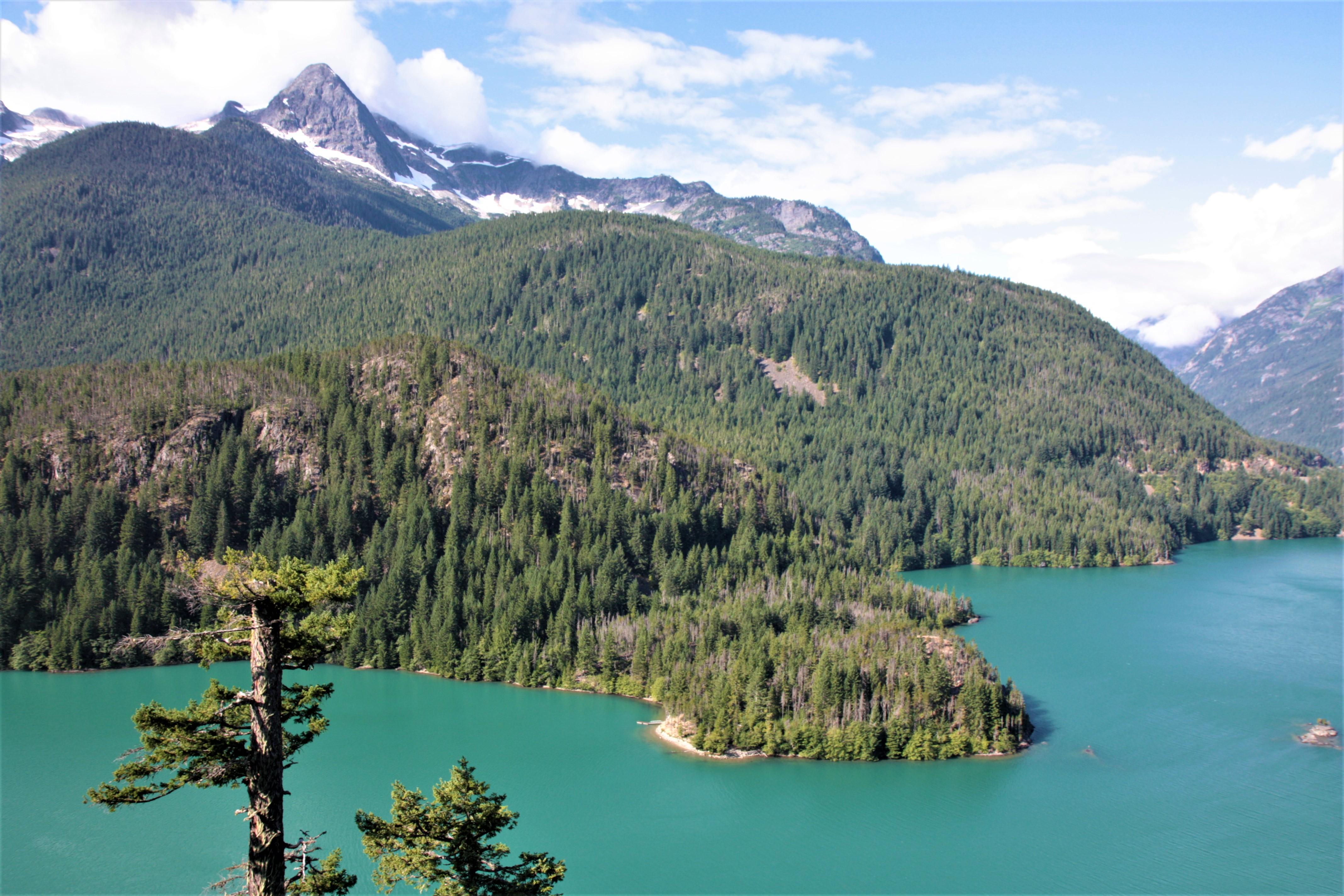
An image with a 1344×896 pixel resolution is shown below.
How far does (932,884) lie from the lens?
56094 millimetres

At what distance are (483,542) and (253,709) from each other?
344ft

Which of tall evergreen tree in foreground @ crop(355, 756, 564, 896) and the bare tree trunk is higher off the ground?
the bare tree trunk

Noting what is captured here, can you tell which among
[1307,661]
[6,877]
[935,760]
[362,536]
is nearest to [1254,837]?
[935,760]

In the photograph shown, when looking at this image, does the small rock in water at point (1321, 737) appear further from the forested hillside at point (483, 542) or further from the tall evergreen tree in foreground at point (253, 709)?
the tall evergreen tree in foreground at point (253, 709)

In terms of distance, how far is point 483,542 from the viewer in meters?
121

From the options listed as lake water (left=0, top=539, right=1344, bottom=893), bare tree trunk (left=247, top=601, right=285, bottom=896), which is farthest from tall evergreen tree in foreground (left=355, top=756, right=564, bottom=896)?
lake water (left=0, top=539, right=1344, bottom=893)

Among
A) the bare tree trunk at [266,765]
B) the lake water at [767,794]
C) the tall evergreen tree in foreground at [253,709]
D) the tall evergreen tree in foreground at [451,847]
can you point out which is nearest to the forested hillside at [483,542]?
the lake water at [767,794]

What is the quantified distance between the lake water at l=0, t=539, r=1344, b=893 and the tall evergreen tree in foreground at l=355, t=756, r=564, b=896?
32.3 metres

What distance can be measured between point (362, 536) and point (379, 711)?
43.7m

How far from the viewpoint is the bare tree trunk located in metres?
17.0

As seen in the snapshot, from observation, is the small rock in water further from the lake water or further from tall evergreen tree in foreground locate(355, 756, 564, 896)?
tall evergreen tree in foreground locate(355, 756, 564, 896)

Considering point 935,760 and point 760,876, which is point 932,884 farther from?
point 935,760

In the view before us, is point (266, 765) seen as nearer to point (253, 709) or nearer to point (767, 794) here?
point (253, 709)

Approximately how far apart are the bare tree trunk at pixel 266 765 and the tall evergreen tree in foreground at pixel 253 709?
0.06ft
